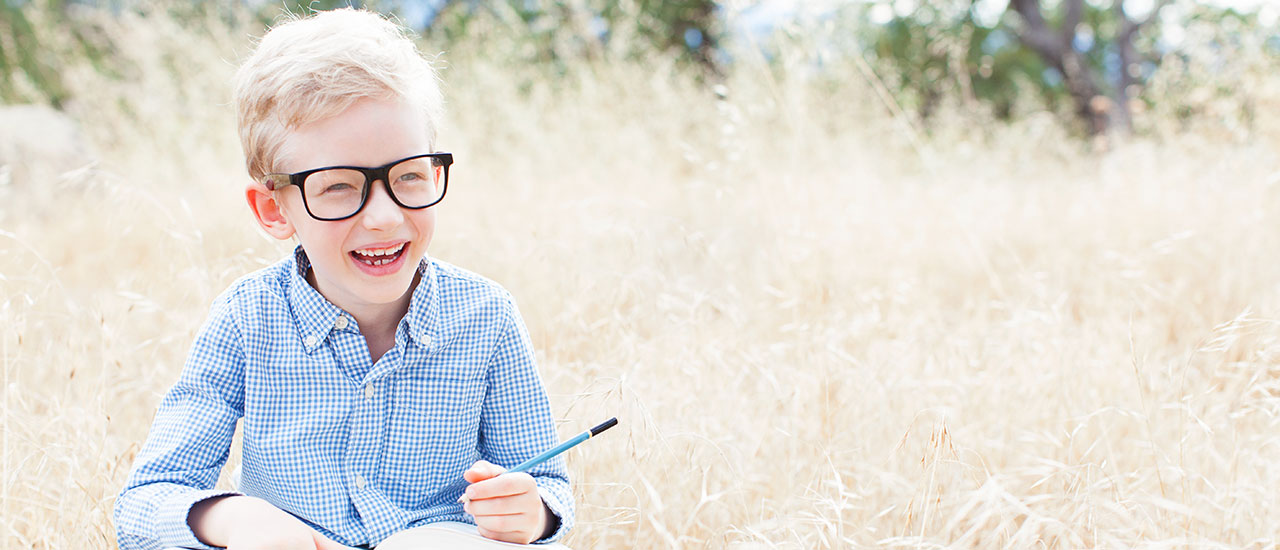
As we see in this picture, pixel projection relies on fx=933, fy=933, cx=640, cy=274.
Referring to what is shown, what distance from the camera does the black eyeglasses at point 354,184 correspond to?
1.13 meters

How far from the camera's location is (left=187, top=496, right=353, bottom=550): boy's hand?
106 centimetres

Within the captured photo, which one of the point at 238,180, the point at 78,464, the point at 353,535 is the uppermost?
the point at 238,180

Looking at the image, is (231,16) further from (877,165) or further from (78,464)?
(78,464)

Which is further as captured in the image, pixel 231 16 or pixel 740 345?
pixel 231 16

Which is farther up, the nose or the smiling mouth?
the nose

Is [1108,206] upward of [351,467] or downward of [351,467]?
downward

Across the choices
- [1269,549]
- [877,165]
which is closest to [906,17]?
[877,165]

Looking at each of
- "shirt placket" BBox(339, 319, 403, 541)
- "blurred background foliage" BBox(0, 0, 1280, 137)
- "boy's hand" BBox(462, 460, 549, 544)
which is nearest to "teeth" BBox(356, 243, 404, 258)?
"shirt placket" BBox(339, 319, 403, 541)

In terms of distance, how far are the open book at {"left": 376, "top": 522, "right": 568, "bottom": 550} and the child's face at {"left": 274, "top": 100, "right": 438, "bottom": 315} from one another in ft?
0.97

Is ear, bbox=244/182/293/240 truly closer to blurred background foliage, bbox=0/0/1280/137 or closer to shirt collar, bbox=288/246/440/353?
shirt collar, bbox=288/246/440/353

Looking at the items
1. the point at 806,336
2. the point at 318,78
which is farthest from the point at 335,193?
the point at 806,336

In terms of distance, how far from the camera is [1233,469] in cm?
156

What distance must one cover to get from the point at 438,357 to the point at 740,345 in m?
1.02

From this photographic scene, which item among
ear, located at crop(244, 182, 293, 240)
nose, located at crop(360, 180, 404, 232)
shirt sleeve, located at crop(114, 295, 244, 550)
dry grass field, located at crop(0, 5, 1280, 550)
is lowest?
dry grass field, located at crop(0, 5, 1280, 550)
